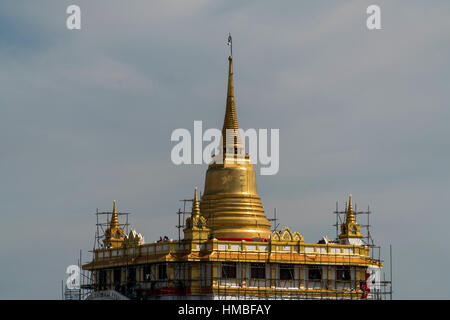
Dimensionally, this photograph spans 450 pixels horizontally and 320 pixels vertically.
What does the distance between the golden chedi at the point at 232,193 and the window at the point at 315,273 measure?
627 cm

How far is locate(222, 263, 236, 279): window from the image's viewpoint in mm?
166375

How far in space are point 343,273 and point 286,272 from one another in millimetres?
6512

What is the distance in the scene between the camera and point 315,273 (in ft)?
559

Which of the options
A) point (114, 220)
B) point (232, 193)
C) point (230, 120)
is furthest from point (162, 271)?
point (230, 120)

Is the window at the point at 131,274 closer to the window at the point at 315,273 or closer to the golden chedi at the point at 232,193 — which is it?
the golden chedi at the point at 232,193

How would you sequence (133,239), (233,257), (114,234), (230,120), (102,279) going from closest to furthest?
1. (233,257)
2. (133,239)
3. (230,120)
4. (102,279)
5. (114,234)

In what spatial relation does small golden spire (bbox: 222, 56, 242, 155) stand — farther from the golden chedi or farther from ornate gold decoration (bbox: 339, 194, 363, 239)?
ornate gold decoration (bbox: 339, 194, 363, 239)

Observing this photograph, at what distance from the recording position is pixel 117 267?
17675 cm

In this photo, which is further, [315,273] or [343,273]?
[343,273]

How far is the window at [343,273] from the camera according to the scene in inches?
6747

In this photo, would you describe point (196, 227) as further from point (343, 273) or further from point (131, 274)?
point (343, 273)
